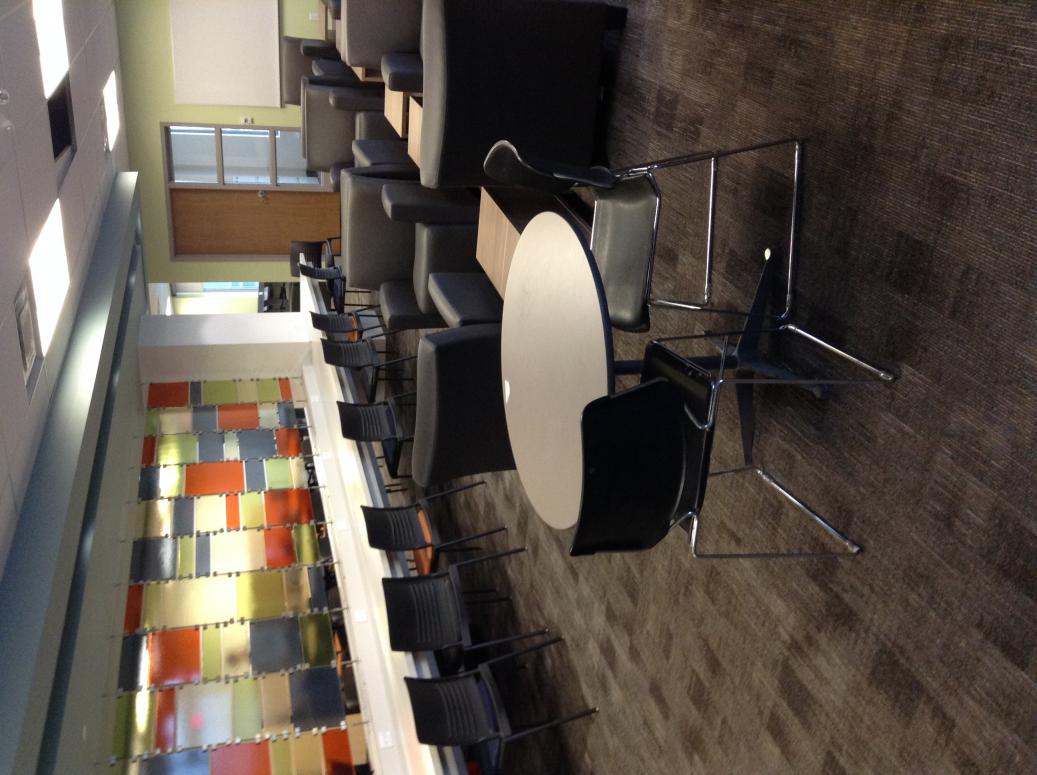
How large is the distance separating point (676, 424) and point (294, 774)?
12.6 ft

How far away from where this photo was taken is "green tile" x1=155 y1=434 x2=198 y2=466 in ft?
20.6

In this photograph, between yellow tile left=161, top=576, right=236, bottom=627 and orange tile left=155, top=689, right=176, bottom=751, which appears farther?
yellow tile left=161, top=576, right=236, bottom=627

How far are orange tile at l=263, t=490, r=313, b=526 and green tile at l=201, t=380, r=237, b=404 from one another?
3.00 feet

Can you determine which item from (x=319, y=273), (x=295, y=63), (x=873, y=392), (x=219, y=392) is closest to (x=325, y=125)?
(x=319, y=273)

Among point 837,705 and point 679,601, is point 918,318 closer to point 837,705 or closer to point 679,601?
point 837,705

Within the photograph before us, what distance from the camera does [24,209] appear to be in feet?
9.81

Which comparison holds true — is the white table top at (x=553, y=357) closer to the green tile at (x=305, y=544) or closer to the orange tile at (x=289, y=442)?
the green tile at (x=305, y=544)

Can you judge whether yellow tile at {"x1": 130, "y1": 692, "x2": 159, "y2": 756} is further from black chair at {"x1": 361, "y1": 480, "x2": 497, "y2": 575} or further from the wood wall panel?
the wood wall panel

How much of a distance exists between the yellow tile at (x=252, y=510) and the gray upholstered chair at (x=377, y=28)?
3.21 m

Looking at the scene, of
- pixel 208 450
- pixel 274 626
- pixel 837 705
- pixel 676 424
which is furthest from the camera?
pixel 208 450

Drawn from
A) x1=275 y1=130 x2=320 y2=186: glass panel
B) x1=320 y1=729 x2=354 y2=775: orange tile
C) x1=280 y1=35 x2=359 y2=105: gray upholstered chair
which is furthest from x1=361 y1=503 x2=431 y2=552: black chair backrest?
x1=275 y1=130 x2=320 y2=186: glass panel

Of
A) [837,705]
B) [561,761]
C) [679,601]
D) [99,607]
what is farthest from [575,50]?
[99,607]

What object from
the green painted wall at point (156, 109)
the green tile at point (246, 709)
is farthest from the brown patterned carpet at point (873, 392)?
the green painted wall at point (156, 109)

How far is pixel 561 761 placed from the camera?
3.17 m
